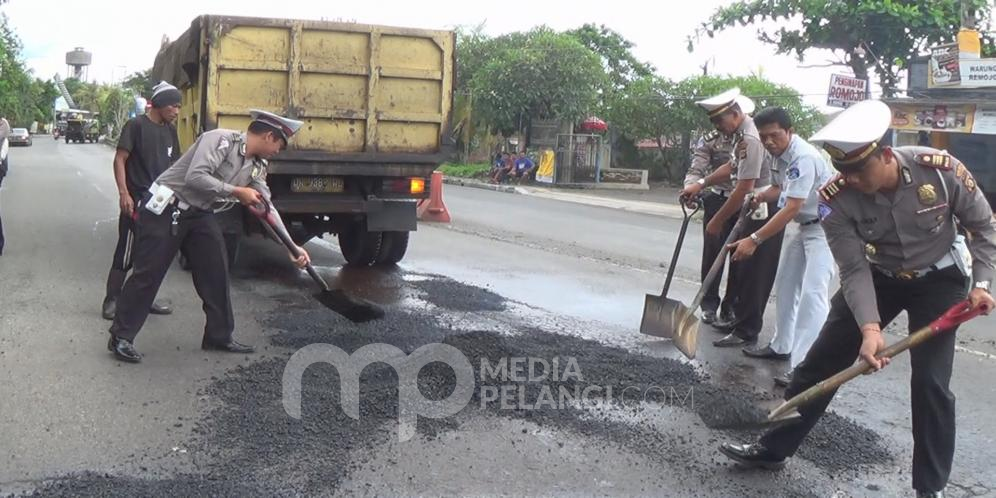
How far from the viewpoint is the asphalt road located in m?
3.71

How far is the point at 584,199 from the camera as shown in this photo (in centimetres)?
2436

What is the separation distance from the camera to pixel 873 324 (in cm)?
341

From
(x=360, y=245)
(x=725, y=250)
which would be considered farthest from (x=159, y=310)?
(x=725, y=250)

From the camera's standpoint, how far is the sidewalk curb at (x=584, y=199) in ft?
68.9

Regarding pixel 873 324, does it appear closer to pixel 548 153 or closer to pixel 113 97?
pixel 548 153

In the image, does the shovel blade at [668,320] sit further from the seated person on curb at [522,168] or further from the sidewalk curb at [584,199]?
the seated person on curb at [522,168]

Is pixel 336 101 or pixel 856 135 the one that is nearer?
pixel 856 135

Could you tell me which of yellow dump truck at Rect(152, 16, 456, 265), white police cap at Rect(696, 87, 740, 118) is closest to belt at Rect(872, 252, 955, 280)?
white police cap at Rect(696, 87, 740, 118)

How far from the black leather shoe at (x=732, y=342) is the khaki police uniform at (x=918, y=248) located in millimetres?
2514

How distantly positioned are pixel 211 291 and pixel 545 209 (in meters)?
14.5

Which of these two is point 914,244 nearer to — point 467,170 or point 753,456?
point 753,456

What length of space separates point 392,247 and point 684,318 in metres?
4.12

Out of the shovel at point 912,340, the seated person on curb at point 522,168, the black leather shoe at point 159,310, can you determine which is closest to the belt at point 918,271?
the shovel at point 912,340

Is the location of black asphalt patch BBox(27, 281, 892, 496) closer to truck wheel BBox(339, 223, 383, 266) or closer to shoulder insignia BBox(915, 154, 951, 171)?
shoulder insignia BBox(915, 154, 951, 171)
